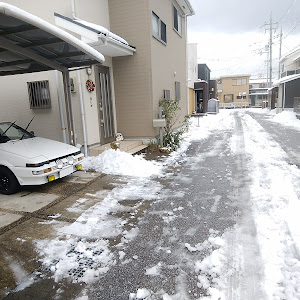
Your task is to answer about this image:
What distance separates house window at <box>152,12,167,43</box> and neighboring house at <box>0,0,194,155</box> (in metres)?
0.03

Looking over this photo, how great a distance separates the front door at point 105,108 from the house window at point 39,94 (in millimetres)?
1550

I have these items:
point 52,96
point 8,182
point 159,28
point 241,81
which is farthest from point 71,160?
point 241,81

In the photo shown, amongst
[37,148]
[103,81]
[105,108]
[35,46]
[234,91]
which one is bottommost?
[37,148]

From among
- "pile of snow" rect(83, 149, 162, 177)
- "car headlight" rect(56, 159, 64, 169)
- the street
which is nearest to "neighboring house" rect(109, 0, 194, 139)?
"pile of snow" rect(83, 149, 162, 177)

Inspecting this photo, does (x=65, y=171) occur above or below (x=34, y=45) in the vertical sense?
below

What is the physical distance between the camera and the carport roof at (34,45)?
12.4 feet

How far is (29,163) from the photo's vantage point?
462cm

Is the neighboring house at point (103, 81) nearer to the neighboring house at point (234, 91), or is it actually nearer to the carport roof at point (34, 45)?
the carport roof at point (34, 45)

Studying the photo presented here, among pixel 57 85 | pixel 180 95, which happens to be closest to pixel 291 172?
pixel 57 85

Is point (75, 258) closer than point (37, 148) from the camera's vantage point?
Yes

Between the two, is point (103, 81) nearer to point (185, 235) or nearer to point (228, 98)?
point (185, 235)

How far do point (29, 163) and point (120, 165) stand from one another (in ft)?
7.61

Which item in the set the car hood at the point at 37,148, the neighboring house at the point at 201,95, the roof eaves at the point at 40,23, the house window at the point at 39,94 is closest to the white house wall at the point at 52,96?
the house window at the point at 39,94

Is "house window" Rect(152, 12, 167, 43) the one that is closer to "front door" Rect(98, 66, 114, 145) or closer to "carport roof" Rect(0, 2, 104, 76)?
"front door" Rect(98, 66, 114, 145)
